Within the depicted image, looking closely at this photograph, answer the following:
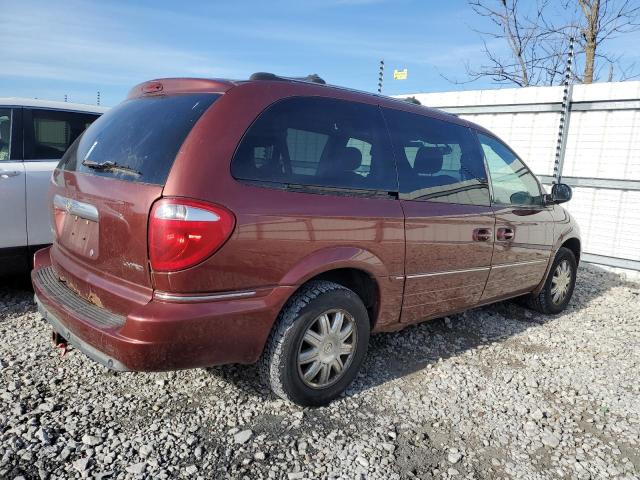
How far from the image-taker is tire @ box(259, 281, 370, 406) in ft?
8.59

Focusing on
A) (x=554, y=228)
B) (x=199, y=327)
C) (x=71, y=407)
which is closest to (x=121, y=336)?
(x=199, y=327)

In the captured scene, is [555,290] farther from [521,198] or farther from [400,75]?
[400,75]

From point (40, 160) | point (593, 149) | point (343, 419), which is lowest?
point (343, 419)

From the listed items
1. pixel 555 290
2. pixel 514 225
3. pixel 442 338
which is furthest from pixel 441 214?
pixel 555 290

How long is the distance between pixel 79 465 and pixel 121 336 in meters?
0.61

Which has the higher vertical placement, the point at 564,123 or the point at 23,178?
the point at 564,123

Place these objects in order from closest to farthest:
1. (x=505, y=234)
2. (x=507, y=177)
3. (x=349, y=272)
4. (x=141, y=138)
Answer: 1. (x=141, y=138)
2. (x=349, y=272)
3. (x=505, y=234)
4. (x=507, y=177)

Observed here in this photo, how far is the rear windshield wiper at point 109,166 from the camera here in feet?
7.88

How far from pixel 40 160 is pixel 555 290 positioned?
498 centimetres

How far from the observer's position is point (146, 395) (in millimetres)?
2844

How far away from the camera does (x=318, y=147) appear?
9.04ft

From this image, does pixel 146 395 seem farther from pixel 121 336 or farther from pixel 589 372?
pixel 589 372

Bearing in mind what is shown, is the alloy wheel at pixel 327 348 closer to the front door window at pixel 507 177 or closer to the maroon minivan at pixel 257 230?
the maroon minivan at pixel 257 230

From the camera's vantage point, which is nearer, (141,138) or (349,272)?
(141,138)
